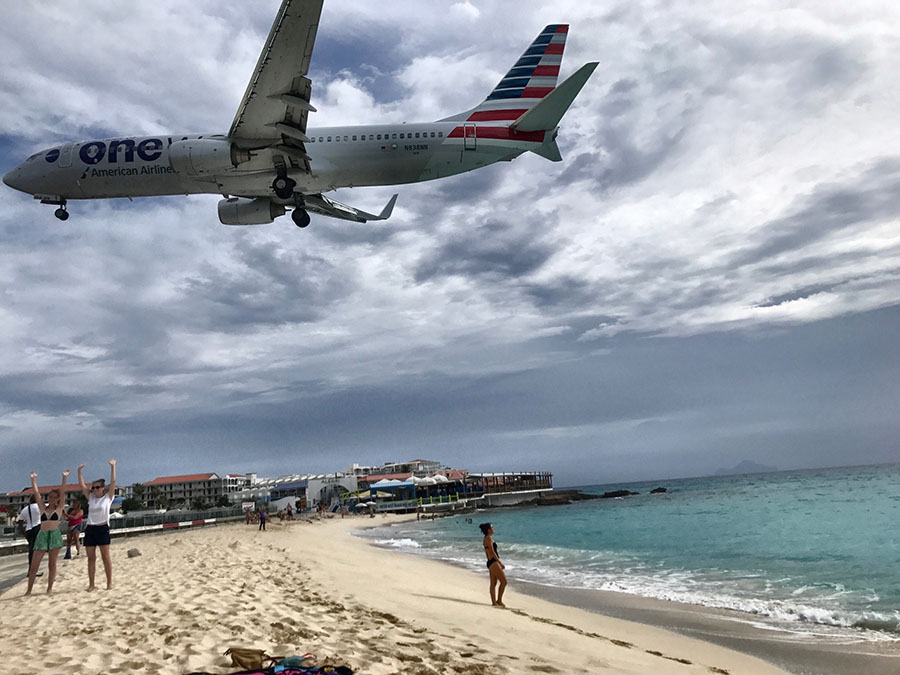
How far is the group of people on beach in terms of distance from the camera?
935 centimetres

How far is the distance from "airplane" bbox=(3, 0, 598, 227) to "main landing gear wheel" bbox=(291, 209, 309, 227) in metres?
0.03

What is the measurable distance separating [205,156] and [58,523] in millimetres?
9933

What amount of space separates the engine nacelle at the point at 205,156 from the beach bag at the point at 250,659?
13.5 meters

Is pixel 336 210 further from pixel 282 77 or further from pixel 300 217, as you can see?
pixel 282 77

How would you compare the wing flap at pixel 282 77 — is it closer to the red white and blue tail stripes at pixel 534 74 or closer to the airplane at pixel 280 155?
the airplane at pixel 280 155

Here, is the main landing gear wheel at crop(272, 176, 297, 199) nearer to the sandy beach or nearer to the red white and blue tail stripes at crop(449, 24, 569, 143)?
the red white and blue tail stripes at crop(449, 24, 569, 143)

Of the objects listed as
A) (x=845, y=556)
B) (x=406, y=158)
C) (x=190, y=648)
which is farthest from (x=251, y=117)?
(x=845, y=556)

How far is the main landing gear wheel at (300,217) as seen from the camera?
1945 cm

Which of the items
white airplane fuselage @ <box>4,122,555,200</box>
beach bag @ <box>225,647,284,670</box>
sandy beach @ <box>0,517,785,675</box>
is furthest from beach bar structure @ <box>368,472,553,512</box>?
beach bag @ <box>225,647,284,670</box>

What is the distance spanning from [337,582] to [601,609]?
5.68 meters

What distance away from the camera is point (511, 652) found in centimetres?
737

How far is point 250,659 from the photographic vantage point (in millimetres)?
5320

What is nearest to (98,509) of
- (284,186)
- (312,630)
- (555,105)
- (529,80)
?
(312,630)

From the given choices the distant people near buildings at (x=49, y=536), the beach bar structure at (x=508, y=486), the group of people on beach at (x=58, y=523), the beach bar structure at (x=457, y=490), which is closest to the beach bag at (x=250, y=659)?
the group of people on beach at (x=58, y=523)
